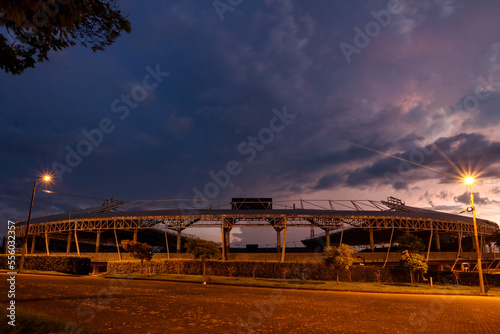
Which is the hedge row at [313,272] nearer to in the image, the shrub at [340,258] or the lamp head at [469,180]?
the shrub at [340,258]

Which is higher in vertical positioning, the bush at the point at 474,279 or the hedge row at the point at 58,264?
the hedge row at the point at 58,264

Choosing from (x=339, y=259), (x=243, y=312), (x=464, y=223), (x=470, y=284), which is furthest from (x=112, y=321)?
(x=464, y=223)

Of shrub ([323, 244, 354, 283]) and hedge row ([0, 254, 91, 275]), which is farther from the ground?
shrub ([323, 244, 354, 283])

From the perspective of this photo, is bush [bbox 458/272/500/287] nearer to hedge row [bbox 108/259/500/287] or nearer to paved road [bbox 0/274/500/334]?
hedge row [bbox 108/259/500/287]

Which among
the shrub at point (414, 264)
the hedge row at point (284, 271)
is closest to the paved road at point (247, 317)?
the shrub at point (414, 264)

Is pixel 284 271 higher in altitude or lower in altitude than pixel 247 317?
lower

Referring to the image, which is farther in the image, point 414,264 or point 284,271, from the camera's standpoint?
point 284,271

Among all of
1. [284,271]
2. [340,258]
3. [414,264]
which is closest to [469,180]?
[414,264]

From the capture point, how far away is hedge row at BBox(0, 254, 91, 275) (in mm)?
32719

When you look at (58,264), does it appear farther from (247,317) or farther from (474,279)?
(474,279)

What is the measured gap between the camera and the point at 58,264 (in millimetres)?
Answer: 33031

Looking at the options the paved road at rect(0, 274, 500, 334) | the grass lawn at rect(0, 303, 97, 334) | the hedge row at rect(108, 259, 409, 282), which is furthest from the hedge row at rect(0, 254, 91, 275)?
the grass lawn at rect(0, 303, 97, 334)

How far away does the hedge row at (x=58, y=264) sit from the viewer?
107ft

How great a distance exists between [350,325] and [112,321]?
23.6 feet
